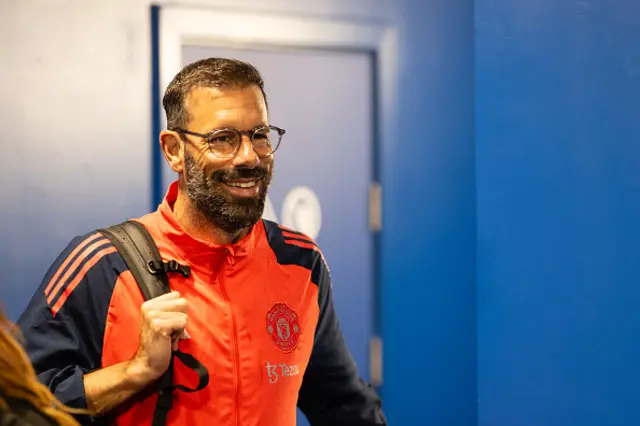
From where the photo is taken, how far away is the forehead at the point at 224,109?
163 centimetres

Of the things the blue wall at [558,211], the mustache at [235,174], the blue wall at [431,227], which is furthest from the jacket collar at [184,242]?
the blue wall at [558,211]

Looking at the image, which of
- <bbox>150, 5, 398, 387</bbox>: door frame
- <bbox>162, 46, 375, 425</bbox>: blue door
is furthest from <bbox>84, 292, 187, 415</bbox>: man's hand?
<bbox>162, 46, 375, 425</bbox>: blue door

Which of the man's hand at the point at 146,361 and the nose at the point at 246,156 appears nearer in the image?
the man's hand at the point at 146,361

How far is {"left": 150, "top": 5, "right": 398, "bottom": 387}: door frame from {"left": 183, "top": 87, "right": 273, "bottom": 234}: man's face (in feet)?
2.00

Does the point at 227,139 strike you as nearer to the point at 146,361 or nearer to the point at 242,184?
the point at 242,184

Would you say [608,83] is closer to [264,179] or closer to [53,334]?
[264,179]

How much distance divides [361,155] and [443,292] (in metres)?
0.49

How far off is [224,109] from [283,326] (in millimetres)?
450

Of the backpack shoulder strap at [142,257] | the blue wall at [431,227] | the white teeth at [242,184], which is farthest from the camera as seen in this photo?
the blue wall at [431,227]

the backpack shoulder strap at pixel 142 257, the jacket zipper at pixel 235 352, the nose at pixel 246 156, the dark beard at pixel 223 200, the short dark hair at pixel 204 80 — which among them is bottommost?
the jacket zipper at pixel 235 352

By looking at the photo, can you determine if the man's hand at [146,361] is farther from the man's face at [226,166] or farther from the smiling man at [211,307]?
the man's face at [226,166]

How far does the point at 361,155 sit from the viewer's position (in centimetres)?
251

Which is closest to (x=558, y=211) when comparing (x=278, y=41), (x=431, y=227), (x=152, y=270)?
(x=431, y=227)

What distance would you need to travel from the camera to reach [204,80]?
1.65 m
